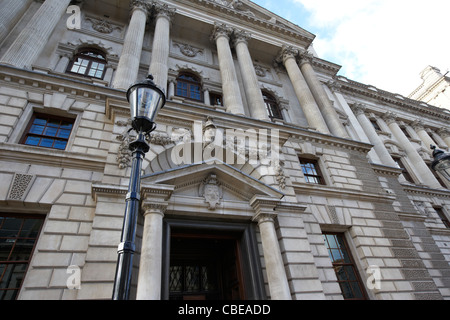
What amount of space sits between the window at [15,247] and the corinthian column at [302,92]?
48.0 ft

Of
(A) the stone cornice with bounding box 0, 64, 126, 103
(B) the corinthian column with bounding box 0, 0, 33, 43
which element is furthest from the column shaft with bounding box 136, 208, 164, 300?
(B) the corinthian column with bounding box 0, 0, 33, 43

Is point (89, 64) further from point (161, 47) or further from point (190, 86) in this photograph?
point (190, 86)

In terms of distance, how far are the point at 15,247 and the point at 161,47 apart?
12346 millimetres

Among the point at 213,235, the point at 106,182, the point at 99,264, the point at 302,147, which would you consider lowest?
the point at 99,264

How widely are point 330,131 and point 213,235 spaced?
11.8 m

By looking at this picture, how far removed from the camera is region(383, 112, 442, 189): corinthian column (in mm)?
22583

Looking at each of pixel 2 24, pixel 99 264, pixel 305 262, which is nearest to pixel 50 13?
pixel 2 24

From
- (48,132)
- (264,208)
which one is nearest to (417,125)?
(264,208)

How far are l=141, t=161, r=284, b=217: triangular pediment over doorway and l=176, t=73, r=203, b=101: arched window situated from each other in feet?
26.2

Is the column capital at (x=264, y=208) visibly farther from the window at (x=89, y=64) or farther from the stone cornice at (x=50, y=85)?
the window at (x=89, y=64)

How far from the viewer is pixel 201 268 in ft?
34.7

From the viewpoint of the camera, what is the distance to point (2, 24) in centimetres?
1151
